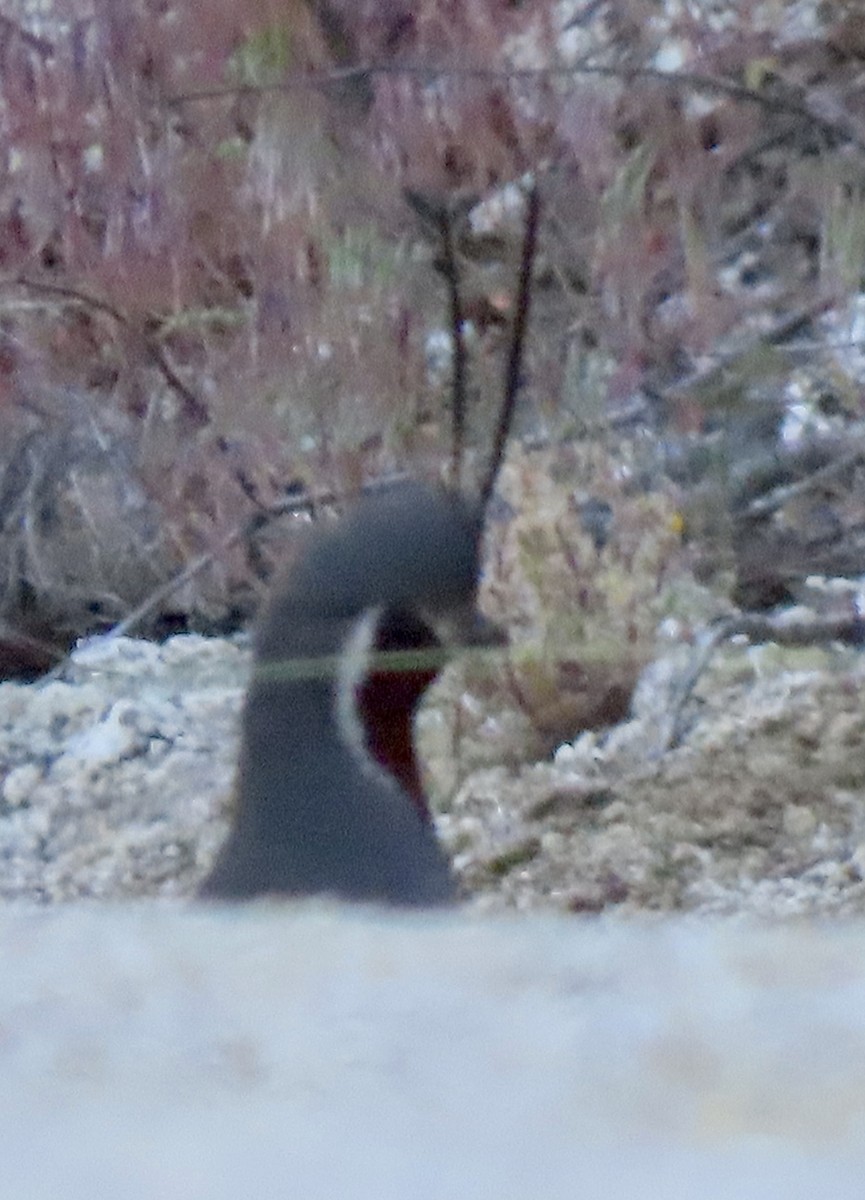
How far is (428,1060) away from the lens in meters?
0.69

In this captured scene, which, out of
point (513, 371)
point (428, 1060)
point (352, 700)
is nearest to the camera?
point (428, 1060)

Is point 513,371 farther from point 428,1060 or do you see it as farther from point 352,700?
point 428,1060

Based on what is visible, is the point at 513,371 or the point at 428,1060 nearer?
the point at 428,1060

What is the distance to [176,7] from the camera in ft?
5.91

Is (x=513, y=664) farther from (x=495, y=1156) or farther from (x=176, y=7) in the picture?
(x=495, y=1156)

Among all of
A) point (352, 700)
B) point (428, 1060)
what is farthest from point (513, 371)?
point (428, 1060)

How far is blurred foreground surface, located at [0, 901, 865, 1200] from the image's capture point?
58 centimetres

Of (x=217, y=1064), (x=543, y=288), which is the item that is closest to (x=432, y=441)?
(x=543, y=288)

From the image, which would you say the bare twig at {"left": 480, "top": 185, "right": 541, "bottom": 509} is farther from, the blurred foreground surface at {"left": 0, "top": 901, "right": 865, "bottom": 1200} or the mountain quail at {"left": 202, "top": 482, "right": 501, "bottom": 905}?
the blurred foreground surface at {"left": 0, "top": 901, "right": 865, "bottom": 1200}

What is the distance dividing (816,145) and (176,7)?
2.32ft

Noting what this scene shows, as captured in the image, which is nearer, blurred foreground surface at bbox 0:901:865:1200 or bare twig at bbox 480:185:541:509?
blurred foreground surface at bbox 0:901:865:1200

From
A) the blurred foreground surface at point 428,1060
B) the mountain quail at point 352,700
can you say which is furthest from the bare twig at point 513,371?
the blurred foreground surface at point 428,1060

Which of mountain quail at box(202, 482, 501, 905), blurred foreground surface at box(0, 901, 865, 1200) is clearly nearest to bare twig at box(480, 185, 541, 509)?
mountain quail at box(202, 482, 501, 905)

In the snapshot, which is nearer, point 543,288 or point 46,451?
point 543,288
